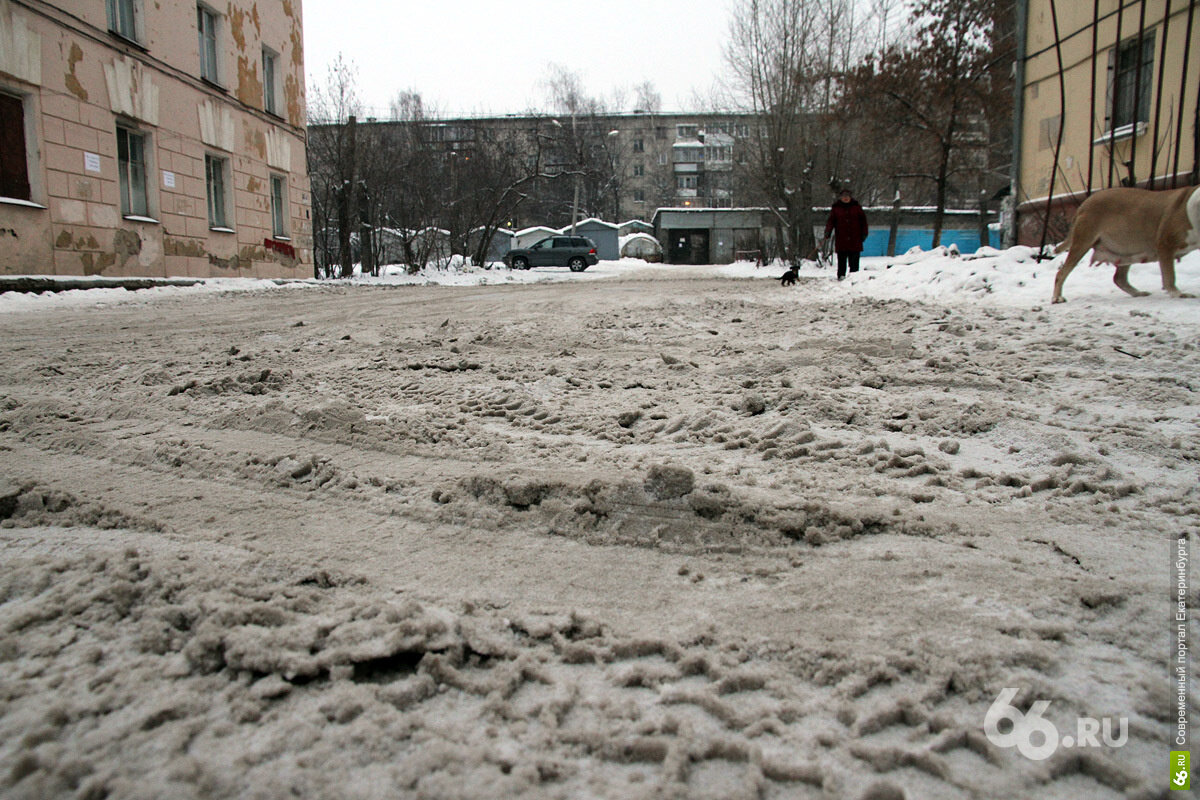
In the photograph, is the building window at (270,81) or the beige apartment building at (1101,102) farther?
the building window at (270,81)

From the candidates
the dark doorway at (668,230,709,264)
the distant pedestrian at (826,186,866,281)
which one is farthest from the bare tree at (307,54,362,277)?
the dark doorway at (668,230,709,264)

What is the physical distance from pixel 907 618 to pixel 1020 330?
14.2ft

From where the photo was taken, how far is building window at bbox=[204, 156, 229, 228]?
14.0 m

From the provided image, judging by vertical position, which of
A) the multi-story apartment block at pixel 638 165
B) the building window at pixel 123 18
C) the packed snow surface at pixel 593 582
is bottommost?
the packed snow surface at pixel 593 582

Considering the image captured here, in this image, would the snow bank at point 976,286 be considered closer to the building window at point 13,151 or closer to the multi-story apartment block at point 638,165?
the building window at point 13,151

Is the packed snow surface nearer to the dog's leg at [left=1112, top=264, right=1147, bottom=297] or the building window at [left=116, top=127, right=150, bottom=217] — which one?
the dog's leg at [left=1112, top=264, right=1147, bottom=297]

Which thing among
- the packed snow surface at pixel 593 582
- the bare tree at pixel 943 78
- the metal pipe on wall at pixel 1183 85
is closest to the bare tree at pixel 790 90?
the bare tree at pixel 943 78

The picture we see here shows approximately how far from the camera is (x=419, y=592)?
143cm

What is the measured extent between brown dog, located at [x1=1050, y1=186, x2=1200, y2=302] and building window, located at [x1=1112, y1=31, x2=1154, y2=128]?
15.0ft

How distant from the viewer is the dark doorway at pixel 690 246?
146 ft

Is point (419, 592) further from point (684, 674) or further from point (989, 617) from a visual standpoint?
point (989, 617)

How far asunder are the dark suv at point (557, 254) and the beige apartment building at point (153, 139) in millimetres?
17114

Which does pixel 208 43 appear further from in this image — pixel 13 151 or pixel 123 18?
pixel 13 151

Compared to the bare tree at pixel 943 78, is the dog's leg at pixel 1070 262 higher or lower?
lower
